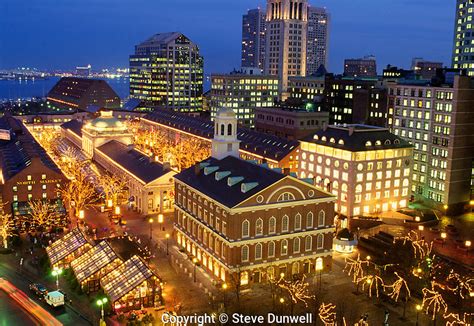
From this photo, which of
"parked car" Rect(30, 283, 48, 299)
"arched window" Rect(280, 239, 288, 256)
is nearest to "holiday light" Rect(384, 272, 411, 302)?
"arched window" Rect(280, 239, 288, 256)

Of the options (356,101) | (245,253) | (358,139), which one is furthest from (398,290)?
(356,101)

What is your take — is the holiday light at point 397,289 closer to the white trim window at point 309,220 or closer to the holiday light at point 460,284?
the holiday light at point 460,284

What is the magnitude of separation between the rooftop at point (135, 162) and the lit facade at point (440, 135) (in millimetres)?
54487

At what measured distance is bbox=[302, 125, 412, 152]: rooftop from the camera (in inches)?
3893

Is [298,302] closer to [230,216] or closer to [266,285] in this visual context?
[266,285]

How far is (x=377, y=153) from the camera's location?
100812 mm

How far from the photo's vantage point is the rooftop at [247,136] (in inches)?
4825

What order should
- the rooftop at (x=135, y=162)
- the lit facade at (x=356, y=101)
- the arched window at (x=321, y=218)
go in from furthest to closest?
the lit facade at (x=356, y=101), the rooftop at (x=135, y=162), the arched window at (x=321, y=218)

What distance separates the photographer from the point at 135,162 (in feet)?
368

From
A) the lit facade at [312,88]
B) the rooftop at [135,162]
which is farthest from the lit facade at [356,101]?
the rooftop at [135,162]

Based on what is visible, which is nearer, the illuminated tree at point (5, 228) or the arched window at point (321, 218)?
the arched window at point (321, 218)

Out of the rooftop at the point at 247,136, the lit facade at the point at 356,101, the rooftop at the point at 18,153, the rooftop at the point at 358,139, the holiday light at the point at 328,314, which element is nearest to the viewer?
the holiday light at the point at 328,314

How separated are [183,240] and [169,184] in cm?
2226

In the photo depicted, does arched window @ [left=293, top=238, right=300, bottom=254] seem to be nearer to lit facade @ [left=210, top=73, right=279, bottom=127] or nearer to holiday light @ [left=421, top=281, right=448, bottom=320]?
holiday light @ [left=421, top=281, right=448, bottom=320]
